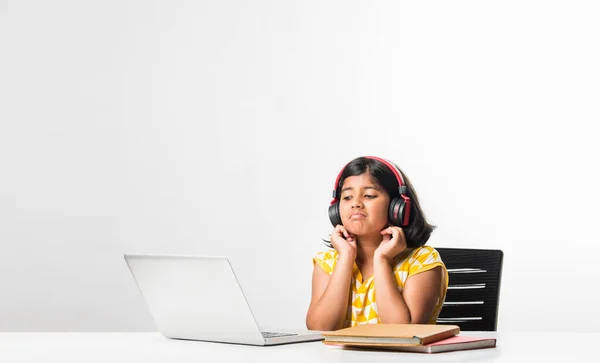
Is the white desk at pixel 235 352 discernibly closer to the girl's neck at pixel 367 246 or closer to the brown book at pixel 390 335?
the brown book at pixel 390 335

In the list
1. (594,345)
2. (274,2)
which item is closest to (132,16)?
(274,2)

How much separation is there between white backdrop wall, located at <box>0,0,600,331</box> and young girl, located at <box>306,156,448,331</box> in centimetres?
204

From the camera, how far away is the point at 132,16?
160 inches

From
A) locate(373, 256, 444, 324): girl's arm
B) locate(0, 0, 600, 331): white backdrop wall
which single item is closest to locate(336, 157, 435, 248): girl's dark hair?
locate(373, 256, 444, 324): girl's arm

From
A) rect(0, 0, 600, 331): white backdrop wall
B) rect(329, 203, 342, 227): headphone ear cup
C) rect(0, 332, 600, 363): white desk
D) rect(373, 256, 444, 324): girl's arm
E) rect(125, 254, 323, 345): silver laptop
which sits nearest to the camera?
rect(0, 332, 600, 363): white desk

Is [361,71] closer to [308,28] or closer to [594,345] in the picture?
[308,28]

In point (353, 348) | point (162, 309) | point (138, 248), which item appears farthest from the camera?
point (138, 248)

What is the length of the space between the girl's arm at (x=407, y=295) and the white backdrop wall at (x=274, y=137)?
2155 mm

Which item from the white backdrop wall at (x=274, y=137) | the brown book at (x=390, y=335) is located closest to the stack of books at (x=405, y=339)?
the brown book at (x=390, y=335)

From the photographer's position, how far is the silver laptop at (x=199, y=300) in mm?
1329

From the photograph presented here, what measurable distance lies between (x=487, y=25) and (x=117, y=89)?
6.21 feet

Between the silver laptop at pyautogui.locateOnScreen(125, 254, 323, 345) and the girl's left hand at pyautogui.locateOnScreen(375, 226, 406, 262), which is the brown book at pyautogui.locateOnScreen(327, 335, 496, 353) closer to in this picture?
the silver laptop at pyautogui.locateOnScreen(125, 254, 323, 345)

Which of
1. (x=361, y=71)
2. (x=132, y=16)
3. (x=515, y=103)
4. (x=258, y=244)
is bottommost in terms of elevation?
(x=258, y=244)

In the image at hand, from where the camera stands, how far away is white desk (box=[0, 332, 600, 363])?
4.03 feet
